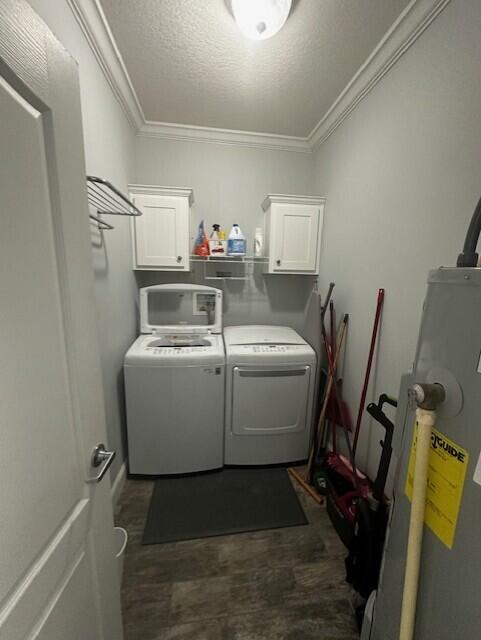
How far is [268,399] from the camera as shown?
1846 millimetres

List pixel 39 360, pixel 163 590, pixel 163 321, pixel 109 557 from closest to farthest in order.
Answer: pixel 39 360
pixel 109 557
pixel 163 590
pixel 163 321

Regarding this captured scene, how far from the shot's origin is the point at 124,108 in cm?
176

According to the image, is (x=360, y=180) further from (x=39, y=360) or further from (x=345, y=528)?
(x=345, y=528)

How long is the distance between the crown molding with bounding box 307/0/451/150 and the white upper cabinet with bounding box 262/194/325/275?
0.55 m

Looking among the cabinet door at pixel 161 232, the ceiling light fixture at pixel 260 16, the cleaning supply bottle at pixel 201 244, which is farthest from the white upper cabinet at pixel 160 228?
the ceiling light fixture at pixel 260 16

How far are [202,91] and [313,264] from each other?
1398mm

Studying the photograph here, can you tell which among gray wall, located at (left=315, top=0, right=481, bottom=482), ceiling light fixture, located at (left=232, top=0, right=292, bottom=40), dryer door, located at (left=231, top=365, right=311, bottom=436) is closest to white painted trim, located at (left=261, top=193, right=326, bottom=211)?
gray wall, located at (left=315, top=0, right=481, bottom=482)

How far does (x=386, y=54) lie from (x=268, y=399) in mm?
2045

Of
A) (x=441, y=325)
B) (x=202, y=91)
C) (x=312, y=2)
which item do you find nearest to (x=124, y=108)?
(x=202, y=91)

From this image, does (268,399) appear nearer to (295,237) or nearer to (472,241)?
(295,237)

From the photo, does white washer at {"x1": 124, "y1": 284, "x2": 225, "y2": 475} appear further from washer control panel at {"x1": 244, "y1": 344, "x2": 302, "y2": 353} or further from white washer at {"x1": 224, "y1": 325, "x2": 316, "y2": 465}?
washer control panel at {"x1": 244, "y1": 344, "x2": 302, "y2": 353}

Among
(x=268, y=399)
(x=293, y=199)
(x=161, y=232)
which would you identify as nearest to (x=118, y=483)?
(x=268, y=399)

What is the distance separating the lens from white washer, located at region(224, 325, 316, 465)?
180 centimetres

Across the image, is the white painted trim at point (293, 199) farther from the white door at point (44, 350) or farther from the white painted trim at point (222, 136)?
the white door at point (44, 350)
